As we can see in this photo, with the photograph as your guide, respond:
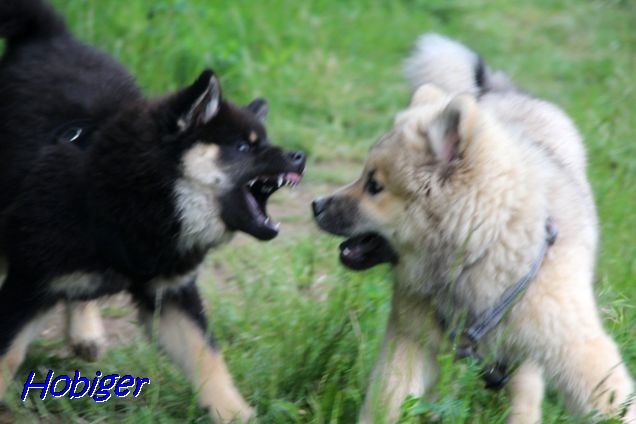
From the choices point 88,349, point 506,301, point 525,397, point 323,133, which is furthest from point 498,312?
point 323,133

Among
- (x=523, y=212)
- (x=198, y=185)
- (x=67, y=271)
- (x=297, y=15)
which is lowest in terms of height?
(x=297, y=15)

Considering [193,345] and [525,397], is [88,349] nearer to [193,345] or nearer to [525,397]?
[193,345]

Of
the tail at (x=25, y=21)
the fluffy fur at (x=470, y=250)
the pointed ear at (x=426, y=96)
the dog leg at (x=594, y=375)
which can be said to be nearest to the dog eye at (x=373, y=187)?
the fluffy fur at (x=470, y=250)

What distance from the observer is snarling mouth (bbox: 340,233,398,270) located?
12.2ft

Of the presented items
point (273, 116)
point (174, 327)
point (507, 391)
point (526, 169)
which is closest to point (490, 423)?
point (507, 391)

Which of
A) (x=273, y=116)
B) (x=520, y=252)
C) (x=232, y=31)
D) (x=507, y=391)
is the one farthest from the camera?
(x=232, y=31)

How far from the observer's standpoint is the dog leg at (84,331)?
4344 millimetres

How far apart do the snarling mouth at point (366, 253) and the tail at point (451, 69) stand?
1198 millimetres

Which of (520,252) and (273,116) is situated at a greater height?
(520,252)

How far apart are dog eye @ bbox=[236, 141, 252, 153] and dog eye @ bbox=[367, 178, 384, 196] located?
483 mm

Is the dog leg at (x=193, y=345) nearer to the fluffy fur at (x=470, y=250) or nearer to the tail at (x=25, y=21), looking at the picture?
the fluffy fur at (x=470, y=250)

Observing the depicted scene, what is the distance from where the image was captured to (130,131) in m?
3.80

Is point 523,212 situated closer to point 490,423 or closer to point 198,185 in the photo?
point 490,423

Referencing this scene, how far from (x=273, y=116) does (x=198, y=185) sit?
3130 mm
